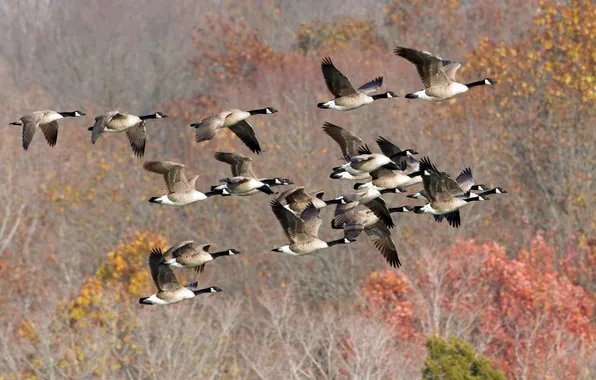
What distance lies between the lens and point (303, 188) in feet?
66.0

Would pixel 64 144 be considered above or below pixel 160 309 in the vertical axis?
below

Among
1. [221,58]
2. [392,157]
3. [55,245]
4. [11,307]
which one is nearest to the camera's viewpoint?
[392,157]

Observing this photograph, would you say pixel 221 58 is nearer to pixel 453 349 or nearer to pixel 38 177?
pixel 38 177

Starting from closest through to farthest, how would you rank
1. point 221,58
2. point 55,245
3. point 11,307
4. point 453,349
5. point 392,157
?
point 392,157 → point 453,349 → point 11,307 → point 55,245 → point 221,58

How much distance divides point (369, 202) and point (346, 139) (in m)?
1.77

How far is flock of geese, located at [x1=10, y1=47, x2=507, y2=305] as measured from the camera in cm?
1922

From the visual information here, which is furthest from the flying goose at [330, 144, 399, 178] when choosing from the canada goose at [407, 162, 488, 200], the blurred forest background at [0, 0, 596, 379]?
the blurred forest background at [0, 0, 596, 379]

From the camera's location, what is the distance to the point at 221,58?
72.8 m

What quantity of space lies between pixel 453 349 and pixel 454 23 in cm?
3927

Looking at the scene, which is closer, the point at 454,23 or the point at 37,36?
the point at 454,23

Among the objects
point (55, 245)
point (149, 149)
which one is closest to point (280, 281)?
point (55, 245)

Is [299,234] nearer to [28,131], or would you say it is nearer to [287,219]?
[287,219]

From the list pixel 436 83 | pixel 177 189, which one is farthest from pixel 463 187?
pixel 177 189

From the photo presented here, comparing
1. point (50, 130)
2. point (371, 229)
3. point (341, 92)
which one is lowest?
point (371, 229)
